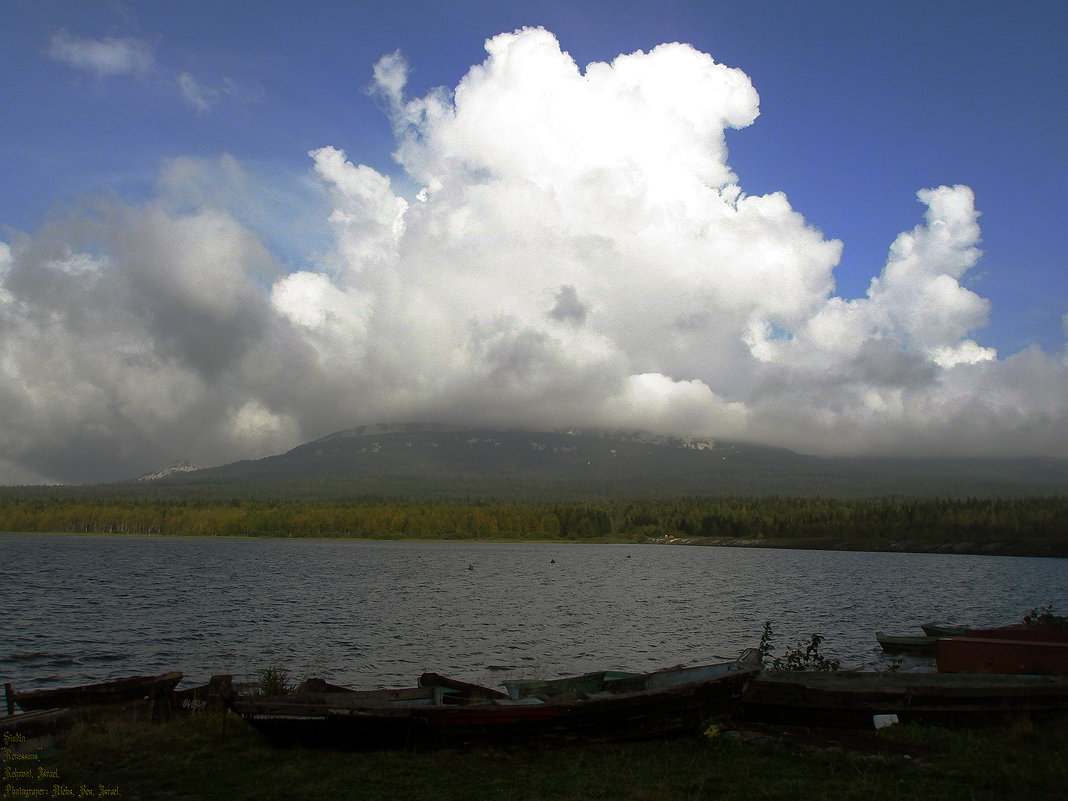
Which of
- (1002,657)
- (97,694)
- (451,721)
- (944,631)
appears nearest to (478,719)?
(451,721)

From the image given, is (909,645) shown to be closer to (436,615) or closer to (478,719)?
(478,719)

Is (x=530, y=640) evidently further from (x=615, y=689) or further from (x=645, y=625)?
(x=615, y=689)

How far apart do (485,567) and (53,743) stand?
118 meters

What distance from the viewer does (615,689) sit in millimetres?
23734

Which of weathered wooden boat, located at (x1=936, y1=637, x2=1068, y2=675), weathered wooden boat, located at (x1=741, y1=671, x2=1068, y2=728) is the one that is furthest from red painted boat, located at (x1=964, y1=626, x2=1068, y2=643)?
weathered wooden boat, located at (x1=741, y1=671, x2=1068, y2=728)

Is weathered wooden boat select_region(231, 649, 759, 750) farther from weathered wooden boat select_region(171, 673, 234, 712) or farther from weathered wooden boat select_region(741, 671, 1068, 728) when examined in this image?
weathered wooden boat select_region(171, 673, 234, 712)

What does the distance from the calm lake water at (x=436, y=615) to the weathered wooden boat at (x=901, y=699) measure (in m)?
17.0

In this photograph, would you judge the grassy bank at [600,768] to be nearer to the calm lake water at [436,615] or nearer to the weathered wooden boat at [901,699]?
the weathered wooden boat at [901,699]

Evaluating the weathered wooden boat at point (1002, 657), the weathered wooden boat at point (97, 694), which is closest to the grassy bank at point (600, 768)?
the weathered wooden boat at point (97, 694)

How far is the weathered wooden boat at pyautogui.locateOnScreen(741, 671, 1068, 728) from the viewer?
20.6 m

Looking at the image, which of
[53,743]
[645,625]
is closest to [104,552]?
[645,625]

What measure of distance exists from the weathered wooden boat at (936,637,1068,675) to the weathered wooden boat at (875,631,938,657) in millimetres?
16518

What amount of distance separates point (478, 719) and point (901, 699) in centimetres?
1174

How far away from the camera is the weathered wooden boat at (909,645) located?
4322cm
